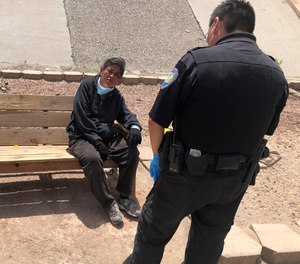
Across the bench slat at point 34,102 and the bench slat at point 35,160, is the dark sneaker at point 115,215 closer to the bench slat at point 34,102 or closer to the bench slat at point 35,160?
the bench slat at point 35,160

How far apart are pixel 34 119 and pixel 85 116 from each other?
68 centimetres

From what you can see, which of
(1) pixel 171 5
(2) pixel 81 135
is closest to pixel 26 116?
(2) pixel 81 135

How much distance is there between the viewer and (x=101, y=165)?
3615 mm

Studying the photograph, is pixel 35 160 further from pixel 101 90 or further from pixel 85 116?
pixel 101 90

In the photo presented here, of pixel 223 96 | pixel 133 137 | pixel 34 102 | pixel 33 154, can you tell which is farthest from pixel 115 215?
pixel 223 96

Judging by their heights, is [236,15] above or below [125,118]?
above

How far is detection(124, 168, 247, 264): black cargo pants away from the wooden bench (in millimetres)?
1324

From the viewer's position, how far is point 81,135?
3.81 m

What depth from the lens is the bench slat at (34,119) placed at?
4.01 m

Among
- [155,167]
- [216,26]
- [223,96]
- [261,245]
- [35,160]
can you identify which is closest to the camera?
[223,96]

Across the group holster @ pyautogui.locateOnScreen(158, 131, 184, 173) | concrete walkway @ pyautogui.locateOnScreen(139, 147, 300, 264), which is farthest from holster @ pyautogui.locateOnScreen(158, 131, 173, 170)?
concrete walkway @ pyautogui.locateOnScreen(139, 147, 300, 264)

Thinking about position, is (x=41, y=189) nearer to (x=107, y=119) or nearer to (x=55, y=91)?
(x=107, y=119)

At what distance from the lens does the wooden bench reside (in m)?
3.70

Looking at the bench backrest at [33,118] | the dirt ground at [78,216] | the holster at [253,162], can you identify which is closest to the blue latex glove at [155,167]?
the holster at [253,162]
